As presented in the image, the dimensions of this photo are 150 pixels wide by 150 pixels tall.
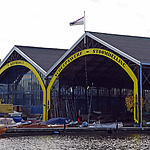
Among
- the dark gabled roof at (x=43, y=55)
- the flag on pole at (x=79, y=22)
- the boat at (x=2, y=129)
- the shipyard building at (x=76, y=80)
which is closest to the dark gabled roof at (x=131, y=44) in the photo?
the shipyard building at (x=76, y=80)

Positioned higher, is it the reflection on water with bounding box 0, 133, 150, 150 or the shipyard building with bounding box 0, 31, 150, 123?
the shipyard building with bounding box 0, 31, 150, 123

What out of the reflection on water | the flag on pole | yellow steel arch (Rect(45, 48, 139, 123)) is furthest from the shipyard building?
the reflection on water

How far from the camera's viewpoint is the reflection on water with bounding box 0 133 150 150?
1741 inches

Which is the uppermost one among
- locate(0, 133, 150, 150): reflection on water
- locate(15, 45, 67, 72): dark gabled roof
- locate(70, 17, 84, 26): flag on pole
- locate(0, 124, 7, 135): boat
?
locate(70, 17, 84, 26): flag on pole

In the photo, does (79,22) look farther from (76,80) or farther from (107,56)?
(76,80)

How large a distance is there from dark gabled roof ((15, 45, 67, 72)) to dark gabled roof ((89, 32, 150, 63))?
45.7ft

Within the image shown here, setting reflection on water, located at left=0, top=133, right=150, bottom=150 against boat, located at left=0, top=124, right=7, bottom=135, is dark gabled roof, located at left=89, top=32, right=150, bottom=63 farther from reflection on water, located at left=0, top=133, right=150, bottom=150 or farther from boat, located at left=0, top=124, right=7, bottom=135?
boat, located at left=0, top=124, right=7, bottom=135

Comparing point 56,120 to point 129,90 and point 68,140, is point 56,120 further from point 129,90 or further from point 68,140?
point 129,90

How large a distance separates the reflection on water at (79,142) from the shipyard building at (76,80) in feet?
41.5

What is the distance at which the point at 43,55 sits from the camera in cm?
8244

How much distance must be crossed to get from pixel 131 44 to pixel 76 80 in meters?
15.6

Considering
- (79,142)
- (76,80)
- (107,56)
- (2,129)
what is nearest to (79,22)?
(107,56)

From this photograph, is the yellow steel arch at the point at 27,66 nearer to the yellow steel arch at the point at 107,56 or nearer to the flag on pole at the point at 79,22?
the yellow steel arch at the point at 107,56

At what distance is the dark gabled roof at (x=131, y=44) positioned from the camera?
58.9 metres
